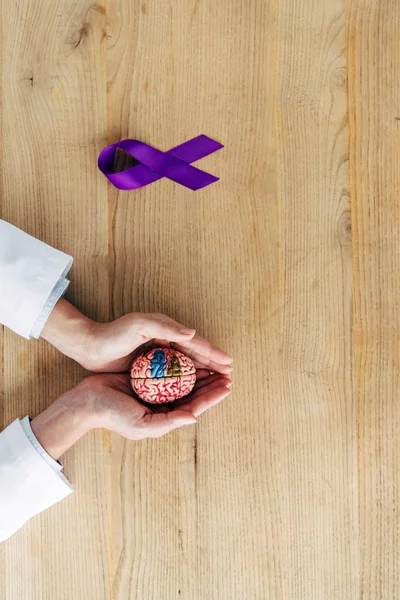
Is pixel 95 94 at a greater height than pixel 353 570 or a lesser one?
greater

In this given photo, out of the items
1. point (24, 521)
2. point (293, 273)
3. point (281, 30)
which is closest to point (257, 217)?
point (293, 273)

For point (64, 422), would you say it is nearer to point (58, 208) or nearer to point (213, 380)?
point (213, 380)

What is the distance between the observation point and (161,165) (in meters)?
0.89

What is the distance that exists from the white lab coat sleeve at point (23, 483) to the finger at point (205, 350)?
26 cm

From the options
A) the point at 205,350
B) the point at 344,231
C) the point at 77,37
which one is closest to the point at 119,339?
the point at 205,350

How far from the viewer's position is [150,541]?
0.89 m

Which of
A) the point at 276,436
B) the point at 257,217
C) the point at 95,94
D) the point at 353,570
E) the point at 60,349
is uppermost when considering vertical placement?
the point at 95,94

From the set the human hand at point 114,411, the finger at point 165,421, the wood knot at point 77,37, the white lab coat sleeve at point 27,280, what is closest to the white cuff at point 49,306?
the white lab coat sleeve at point 27,280

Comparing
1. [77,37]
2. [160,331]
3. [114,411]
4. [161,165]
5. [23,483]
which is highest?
[77,37]

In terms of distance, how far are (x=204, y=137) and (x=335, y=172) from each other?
8.2 inches

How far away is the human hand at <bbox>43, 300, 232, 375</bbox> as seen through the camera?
31.7 inches

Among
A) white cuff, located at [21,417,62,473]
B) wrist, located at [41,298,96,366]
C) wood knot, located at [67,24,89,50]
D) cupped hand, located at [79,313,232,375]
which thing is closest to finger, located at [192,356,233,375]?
cupped hand, located at [79,313,232,375]

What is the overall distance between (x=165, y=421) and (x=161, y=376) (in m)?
0.06

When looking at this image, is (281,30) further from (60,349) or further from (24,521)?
(24,521)
